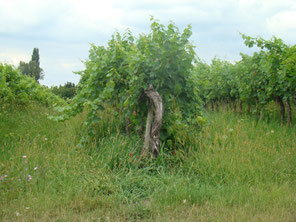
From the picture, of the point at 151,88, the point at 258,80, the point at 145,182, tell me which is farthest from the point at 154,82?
the point at 258,80

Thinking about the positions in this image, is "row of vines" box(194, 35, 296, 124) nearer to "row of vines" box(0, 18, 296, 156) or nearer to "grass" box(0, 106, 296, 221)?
"row of vines" box(0, 18, 296, 156)

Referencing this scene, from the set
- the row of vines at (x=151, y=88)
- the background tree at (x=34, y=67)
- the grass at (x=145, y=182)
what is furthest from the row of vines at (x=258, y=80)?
the background tree at (x=34, y=67)

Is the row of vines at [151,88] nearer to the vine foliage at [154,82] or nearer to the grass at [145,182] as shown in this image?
the vine foliage at [154,82]

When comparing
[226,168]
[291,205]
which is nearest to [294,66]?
[226,168]

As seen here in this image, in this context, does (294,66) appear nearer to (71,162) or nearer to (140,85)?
(140,85)

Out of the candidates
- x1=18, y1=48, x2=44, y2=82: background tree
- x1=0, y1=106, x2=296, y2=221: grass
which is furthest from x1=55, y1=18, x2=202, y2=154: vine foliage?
x1=18, y1=48, x2=44, y2=82: background tree

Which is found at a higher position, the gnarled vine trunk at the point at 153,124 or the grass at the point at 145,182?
the gnarled vine trunk at the point at 153,124

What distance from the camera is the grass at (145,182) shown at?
4.14m

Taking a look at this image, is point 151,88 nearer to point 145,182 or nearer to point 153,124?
point 153,124

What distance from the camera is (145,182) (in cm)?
494

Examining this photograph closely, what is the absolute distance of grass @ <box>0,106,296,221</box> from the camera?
414cm

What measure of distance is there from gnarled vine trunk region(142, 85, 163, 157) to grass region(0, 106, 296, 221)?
0.70 feet

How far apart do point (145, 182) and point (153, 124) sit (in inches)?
45.5

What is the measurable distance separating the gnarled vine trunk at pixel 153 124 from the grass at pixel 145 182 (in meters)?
0.21
